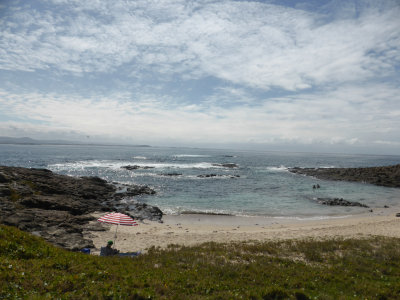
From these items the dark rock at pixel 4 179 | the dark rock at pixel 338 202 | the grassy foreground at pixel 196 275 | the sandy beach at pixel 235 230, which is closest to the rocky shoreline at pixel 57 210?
the dark rock at pixel 4 179

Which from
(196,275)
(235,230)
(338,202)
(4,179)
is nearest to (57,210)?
(4,179)

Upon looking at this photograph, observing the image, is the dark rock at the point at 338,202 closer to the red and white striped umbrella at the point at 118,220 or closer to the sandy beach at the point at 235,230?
the sandy beach at the point at 235,230

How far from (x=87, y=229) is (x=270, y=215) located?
790 inches

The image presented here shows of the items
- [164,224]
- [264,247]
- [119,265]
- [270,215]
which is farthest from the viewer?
[270,215]

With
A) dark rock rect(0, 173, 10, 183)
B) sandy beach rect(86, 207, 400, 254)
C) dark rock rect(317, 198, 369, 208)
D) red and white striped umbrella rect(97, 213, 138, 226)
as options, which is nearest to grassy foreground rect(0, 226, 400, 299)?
red and white striped umbrella rect(97, 213, 138, 226)

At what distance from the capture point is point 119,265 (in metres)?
9.26

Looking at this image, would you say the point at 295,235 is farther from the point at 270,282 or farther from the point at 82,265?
the point at 82,265

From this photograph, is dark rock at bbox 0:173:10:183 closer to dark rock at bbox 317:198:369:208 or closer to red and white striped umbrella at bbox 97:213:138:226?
red and white striped umbrella at bbox 97:213:138:226

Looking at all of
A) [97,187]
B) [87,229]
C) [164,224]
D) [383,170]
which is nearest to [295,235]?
[164,224]

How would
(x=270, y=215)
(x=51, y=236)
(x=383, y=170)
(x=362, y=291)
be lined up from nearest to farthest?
(x=362, y=291) < (x=51, y=236) < (x=270, y=215) < (x=383, y=170)

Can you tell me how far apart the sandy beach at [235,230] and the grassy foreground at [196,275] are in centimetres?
536

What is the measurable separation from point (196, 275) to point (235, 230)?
13357mm

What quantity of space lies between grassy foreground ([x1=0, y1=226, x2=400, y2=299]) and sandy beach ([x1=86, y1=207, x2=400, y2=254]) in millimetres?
5364

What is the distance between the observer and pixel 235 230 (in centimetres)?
2112
